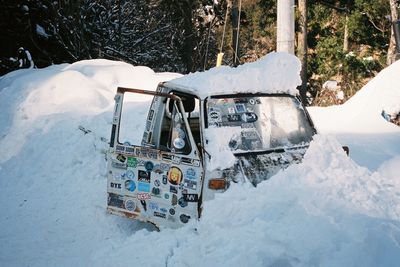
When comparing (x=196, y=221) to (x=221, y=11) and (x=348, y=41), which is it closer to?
(x=221, y=11)

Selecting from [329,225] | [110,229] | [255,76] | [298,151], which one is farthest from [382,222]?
[110,229]

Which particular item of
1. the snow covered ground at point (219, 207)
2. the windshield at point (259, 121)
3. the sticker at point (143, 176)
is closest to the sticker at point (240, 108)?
the windshield at point (259, 121)

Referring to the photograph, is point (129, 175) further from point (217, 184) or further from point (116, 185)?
point (217, 184)

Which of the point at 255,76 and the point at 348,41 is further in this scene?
the point at 348,41

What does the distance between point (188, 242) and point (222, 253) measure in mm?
495

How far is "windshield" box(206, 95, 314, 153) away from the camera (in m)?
4.96

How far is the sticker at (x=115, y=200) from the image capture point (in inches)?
213

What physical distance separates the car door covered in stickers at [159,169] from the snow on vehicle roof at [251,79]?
9.8 inches

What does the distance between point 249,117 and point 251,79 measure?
0.51m

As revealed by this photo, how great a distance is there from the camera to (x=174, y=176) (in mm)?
4887

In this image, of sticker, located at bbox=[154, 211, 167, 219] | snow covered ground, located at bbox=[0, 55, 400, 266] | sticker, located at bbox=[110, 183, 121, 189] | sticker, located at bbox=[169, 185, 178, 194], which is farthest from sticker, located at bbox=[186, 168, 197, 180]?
sticker, located at bbox=[110, 183, 121, 189]

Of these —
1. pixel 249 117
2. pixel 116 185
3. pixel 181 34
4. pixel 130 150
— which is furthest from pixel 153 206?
pixel 181 34

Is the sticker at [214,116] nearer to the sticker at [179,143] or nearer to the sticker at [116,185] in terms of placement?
the sticker at [179,143]

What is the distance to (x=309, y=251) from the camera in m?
3.86
